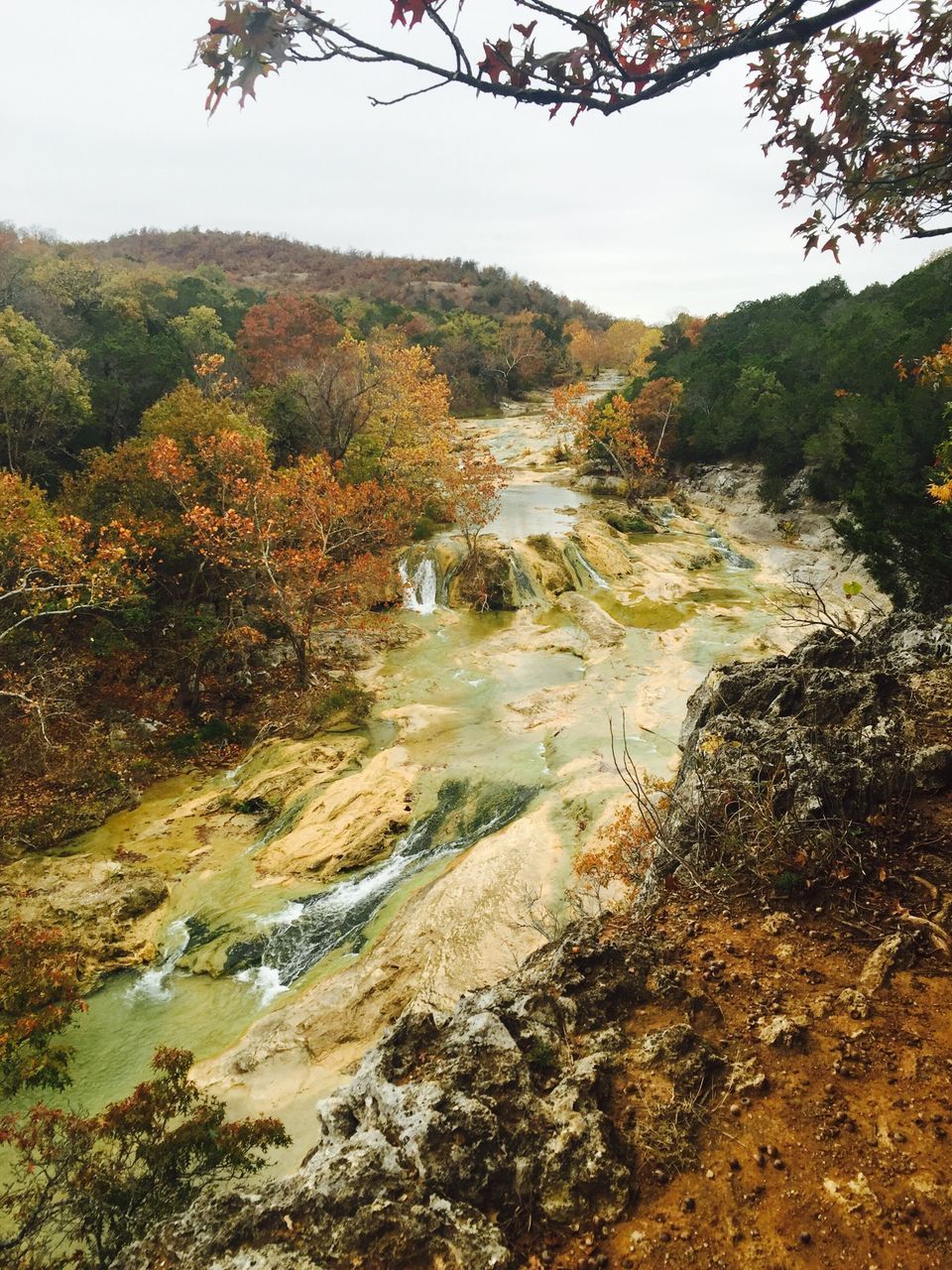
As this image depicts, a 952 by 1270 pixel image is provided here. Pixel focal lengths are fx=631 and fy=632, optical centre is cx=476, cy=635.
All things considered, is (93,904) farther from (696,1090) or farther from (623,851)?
(696,1090)

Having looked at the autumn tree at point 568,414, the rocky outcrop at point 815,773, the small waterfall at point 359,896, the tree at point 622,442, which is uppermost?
the autumn tree at point 568,414

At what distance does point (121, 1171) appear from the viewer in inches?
175

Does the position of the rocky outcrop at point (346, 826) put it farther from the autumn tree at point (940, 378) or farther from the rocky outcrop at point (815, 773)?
the autumn tree at point (940, 378)

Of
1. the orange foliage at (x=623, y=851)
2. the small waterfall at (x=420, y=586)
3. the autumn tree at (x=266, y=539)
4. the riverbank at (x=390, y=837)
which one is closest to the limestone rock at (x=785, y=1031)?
the riverbank at (x=390, y=837)

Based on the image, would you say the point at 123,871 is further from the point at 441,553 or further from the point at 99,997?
the point at 441,553

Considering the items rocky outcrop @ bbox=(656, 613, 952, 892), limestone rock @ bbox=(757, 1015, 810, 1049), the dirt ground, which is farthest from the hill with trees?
limestone rock @ bbox=(757, 1015, 810, 1049)

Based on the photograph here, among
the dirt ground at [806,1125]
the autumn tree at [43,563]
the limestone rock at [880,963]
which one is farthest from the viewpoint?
the autumn tree at [43,563]

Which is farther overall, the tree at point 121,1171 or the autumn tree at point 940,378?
the autumn tree at point 940,378

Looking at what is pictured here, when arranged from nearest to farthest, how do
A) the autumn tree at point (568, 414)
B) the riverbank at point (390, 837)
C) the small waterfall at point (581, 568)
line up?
the riverbank at point (390, 837) < the small waterfall at point (581, 568) < the autumn tree at point (568, 414)

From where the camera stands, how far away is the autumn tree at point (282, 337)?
107ft

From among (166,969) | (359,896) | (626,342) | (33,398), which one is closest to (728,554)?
(359,896)

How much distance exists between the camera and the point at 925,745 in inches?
199

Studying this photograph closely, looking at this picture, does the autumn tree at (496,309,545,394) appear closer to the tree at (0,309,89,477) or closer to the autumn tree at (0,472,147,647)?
the tree at (0,309,89,477)

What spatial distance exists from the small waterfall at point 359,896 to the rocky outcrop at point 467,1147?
5124 millimetres
